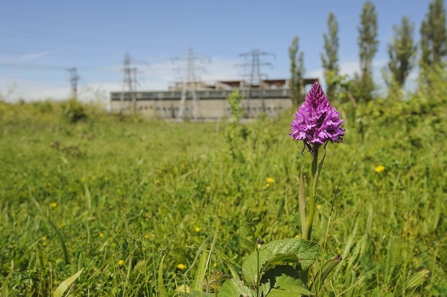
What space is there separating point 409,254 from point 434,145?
2.16 metres

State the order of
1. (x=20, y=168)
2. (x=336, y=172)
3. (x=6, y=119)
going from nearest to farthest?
(x=336, y=172) < (x=20, y=168) < (x=6, y=119)

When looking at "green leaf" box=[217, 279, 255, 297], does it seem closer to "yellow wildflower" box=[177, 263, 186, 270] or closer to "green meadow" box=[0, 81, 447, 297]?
"green meadow" box=[0, 81, 447, 297]

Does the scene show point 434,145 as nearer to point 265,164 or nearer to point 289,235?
point 265,164

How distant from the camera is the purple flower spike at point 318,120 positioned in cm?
108

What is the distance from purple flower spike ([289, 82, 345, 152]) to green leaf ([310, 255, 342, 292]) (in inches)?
12.9

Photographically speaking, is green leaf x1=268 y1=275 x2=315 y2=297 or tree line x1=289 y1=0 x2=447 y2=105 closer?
green leaf x1=268 y1=275 x2=315 y2=297

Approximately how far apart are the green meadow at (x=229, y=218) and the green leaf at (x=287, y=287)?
7.3 inches

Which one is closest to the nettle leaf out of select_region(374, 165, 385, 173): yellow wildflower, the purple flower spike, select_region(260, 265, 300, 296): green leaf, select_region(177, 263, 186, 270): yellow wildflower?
select_region(260, 265, 300, 296): green leaf

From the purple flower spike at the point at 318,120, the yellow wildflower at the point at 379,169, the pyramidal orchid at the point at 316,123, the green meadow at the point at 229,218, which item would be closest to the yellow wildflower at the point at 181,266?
the green meadow at the point at 229,218

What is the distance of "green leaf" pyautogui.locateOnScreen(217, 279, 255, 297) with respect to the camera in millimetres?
1117

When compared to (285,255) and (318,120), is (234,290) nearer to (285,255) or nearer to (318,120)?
(285,255)

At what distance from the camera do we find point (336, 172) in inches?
120

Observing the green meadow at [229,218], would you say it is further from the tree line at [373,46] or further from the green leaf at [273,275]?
the tree line at [373,46]

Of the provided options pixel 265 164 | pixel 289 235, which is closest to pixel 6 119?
pixel 265 164
